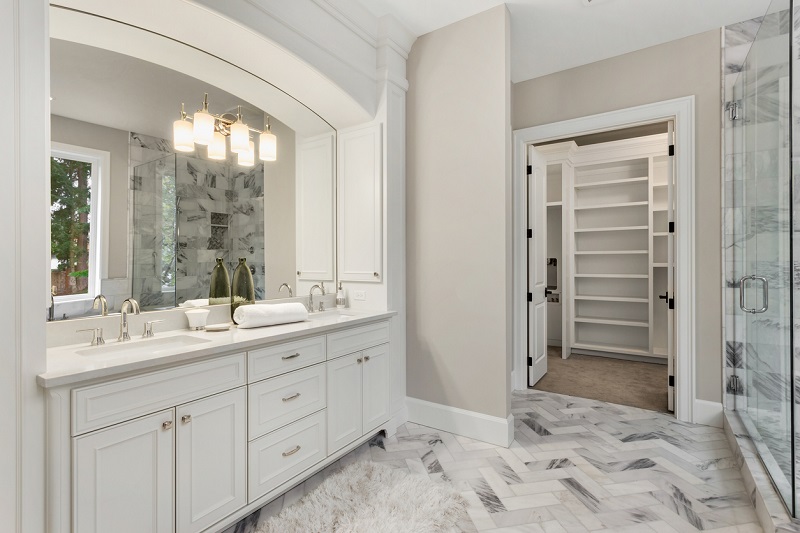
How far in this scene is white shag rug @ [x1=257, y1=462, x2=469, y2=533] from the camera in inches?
70.1

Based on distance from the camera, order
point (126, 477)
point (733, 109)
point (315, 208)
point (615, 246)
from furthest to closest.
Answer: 1. point (615, 246)
2. point (315, 208)
3. point (733, 109)
4. point (126, 477)

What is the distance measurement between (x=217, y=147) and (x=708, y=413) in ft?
12.2

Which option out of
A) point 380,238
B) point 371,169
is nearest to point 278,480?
point 380,238

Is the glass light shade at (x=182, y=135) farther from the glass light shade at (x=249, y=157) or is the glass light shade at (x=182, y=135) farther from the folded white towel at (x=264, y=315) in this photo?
the folded white towel at (x=264, y=315)

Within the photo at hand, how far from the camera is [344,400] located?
2332mm

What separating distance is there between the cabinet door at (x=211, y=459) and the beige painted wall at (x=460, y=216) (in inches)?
59.4

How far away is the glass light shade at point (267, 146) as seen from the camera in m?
2.47

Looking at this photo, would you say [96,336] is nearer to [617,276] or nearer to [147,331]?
[147,331]

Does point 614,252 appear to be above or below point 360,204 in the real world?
below

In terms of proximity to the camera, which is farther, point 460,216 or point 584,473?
point 460,216

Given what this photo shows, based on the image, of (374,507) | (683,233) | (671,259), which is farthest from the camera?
(671,259)

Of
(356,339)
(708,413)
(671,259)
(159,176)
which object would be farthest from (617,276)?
(159,176)

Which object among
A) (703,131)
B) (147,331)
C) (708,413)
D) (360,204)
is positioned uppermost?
(703,131)

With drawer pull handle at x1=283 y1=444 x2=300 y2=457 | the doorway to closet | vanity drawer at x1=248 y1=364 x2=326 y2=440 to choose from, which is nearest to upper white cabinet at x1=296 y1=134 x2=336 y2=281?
vanity drawer at x1=248 y1=364 x2=326 y2=440
